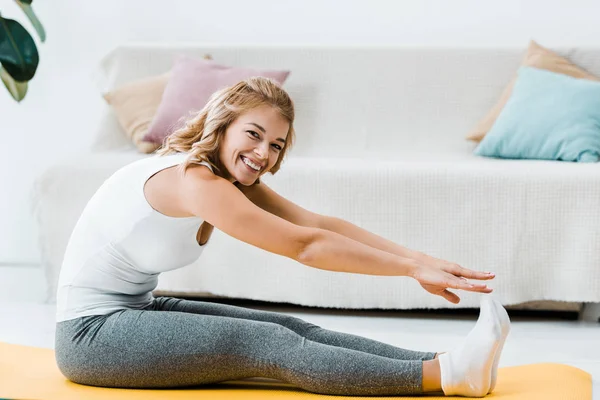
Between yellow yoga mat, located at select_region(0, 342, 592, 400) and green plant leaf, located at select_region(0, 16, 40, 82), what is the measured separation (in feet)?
2.38

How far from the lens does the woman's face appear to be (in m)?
1.73

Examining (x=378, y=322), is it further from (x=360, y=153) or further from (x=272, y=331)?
(x=272, y=331)

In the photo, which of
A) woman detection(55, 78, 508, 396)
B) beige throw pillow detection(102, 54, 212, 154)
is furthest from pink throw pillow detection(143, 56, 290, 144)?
woman detection(55, 78, 508, 396)

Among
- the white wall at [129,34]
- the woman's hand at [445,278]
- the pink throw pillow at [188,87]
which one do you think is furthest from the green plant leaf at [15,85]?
the white wall at [129,34]

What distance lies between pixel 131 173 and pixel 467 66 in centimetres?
192

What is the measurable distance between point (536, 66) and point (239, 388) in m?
2.02

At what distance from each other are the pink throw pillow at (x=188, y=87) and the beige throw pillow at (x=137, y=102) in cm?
6

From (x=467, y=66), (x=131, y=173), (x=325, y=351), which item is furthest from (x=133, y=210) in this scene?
(x=467, y=66)

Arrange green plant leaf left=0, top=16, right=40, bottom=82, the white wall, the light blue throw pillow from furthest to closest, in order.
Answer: the white wall → the light blue throw pillow → green plant leaf left=0, top=16, right=40, bottom=82

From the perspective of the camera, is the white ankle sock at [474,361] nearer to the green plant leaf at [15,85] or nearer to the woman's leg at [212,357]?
the woman's leg at [212,357]

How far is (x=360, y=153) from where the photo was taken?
3.21 m

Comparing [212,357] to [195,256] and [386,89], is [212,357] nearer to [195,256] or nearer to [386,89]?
[195,256]

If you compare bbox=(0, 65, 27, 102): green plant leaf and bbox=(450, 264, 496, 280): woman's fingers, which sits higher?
bbox=(0, 65, 27, 102): green plant leaf

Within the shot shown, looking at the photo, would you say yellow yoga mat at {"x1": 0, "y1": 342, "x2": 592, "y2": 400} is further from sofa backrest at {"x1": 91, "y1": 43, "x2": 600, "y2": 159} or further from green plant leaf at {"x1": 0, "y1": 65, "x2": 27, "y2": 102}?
sofa backrest at {"x1": 91, "y1": 43, "x2": 600, "y2": 159}
